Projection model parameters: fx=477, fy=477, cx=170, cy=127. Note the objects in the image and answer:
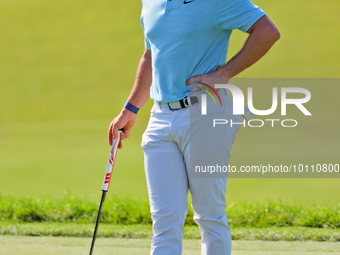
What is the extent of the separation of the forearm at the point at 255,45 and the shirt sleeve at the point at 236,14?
0.02 m

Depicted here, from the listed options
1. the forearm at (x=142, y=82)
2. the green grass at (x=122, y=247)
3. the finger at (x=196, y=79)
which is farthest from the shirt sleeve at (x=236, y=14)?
the green grass at (x=122, y=247)

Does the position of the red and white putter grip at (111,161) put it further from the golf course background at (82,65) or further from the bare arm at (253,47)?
the golf course background at (82,65)

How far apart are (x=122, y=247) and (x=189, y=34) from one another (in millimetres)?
1308

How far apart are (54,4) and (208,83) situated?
361cm

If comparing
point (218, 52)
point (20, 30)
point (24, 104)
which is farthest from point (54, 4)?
point (218, 52)

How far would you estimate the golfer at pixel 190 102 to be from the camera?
1.55 m

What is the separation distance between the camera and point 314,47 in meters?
4.33

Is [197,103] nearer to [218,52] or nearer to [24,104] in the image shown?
[218,52]

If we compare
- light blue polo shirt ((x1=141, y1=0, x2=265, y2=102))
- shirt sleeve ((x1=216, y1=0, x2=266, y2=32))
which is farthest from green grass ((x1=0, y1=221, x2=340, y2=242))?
shirt sleeve ((x1=216, y1=0, x2=266, y2=32))

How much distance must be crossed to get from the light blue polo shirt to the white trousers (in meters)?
0.09

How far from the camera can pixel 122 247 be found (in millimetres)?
2430

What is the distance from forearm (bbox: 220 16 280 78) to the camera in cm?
155

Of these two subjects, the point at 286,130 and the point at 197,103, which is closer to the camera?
the point at 197,103

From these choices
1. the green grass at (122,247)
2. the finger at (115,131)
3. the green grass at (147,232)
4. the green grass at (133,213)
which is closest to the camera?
the finger at (115,131)
